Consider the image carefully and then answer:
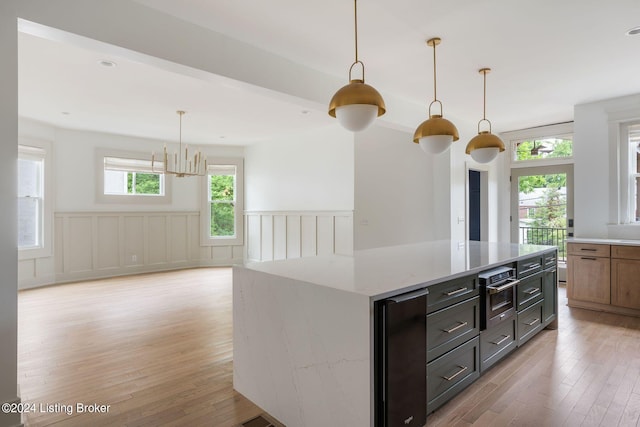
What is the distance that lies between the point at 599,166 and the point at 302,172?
447 centimetres

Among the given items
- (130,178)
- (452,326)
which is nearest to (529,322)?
(452,326)

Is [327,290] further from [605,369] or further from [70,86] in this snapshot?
[70,86]

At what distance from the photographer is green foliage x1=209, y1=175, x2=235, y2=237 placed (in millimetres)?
7949

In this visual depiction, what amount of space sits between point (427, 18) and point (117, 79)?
10.6ft

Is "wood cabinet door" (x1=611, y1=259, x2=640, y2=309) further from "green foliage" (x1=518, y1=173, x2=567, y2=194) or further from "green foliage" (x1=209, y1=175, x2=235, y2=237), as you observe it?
"green foliage" (x1=209, y1=175, x2=235, y2=237)

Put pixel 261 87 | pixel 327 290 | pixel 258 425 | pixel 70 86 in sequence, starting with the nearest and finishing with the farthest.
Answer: pixel 327 290
pixel 258 425
pixel 261 87
pixel 70 86

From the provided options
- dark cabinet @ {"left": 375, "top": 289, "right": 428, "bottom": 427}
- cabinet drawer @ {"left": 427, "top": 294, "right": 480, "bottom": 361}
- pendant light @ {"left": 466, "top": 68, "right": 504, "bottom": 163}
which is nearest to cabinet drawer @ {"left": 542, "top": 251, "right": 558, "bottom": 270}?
pendant light @ {"left": 466, "top": 68, "right": 504, "bottom": 163}

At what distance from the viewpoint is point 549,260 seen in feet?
11.7

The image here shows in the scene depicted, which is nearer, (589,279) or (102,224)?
(589,279)

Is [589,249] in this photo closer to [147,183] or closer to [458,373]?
[458,373]

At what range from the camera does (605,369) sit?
2.75 metres

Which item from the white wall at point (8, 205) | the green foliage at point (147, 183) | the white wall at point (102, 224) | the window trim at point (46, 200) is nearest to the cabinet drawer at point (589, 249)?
the white wall at point (8, 205)

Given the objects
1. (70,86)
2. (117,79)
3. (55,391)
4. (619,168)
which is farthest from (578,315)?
(70,86)

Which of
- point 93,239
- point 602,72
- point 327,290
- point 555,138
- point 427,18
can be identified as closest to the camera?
point 327,290
